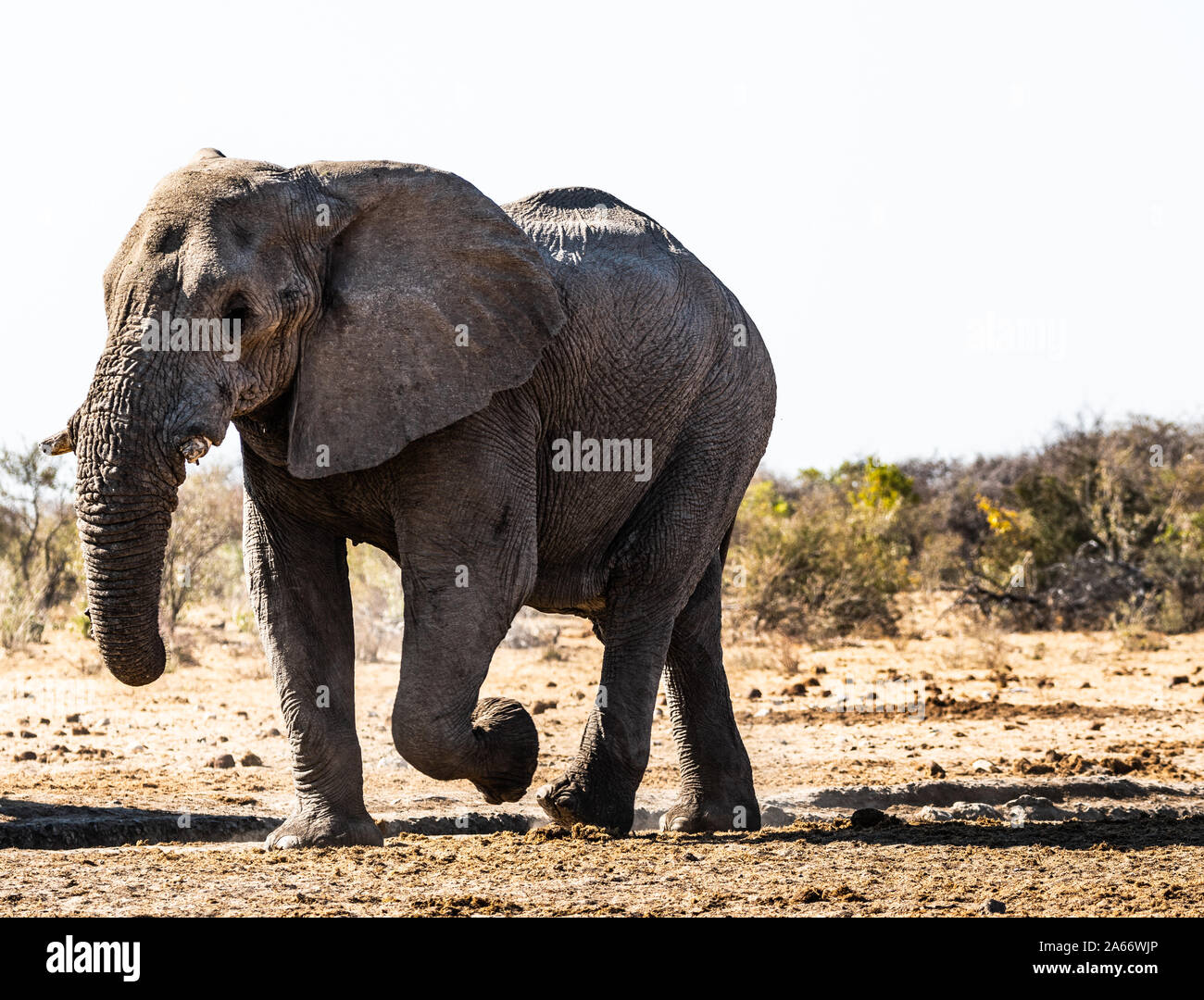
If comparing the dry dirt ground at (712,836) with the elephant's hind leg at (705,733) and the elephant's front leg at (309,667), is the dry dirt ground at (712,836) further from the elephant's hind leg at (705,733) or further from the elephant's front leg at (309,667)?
the elephant's hind leg at (705,733)

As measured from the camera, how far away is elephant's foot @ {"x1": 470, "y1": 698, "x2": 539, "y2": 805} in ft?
20.3

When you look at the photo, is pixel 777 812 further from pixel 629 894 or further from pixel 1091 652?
pixel 1091 652

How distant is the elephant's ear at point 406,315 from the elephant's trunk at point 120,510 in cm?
75

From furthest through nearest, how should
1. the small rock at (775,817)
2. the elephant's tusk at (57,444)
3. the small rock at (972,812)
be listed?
the small rock at (775,817)
the small rock at (972,812)
the elephant's tusk at (57,444)

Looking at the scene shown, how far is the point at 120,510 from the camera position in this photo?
5.15m

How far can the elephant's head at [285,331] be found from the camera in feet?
17.1

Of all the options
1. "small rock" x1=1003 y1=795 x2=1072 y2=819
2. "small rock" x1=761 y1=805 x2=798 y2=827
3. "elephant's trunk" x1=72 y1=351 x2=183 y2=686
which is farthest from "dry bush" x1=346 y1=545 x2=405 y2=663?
"elephant's trunk" x1=72 y1=351 x2=183 y2=686

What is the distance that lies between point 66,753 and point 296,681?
4608mm

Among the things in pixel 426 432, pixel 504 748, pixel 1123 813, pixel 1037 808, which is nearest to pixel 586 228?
pixel 426 432

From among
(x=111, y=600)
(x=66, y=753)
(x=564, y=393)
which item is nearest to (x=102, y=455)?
(x=111, y=600)

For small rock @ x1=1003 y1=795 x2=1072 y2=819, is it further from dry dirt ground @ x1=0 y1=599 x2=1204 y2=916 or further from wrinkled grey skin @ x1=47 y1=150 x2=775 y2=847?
wrinkled grey skin @ x1=47 y1=150 x2=775 y2=847

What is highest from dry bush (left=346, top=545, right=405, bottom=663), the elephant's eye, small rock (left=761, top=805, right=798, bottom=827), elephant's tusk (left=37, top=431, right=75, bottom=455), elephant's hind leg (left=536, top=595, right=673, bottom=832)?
the elephant's eye

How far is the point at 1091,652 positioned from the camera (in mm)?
16875

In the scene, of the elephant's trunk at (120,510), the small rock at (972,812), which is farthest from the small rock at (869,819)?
the elephant's trunk at (120,510)
